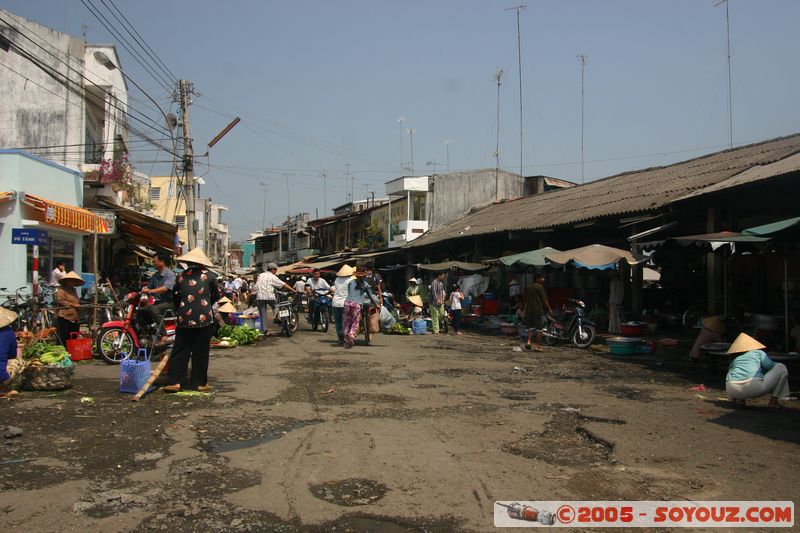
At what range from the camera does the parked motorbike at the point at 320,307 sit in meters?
18.2

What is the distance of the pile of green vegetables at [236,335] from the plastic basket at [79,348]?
2.79m

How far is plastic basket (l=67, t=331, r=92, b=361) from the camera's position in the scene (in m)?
10.6

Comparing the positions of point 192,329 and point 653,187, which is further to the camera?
point 653,187

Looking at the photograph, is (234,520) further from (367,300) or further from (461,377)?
(367,300)

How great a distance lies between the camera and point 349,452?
5.40m

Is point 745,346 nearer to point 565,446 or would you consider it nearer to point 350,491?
point 565,446

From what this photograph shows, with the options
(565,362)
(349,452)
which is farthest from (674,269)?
(349,452)

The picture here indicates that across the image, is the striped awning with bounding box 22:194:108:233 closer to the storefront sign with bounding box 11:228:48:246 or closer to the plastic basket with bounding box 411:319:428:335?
the storefront sign with bounding box 11:228:48:246

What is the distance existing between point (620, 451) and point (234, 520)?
134 inches

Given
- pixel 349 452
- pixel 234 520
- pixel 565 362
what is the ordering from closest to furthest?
pixel 234 520
pixel 349 452
pixel 565 362

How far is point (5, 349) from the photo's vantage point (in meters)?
7.34

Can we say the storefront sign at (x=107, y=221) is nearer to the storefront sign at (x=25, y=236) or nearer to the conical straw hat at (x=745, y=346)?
the storefront sign at (x=25, y=236)

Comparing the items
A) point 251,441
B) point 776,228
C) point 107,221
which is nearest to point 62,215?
point 107,221

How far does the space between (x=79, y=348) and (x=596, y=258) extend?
10.8 meters
